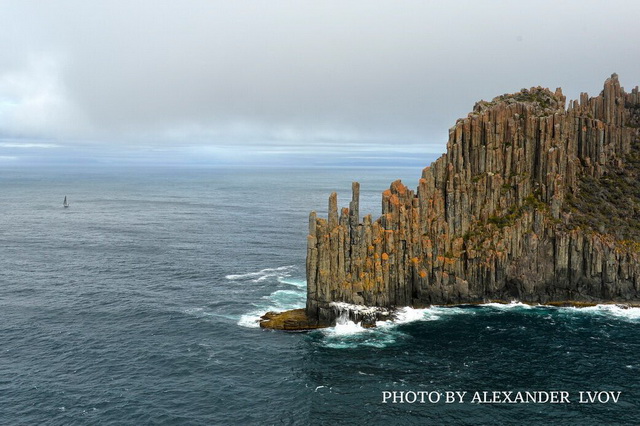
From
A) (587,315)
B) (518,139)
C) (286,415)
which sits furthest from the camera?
(518,139)

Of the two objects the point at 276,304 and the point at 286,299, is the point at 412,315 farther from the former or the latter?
the point at 276,304

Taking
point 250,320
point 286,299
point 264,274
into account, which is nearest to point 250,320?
point 250,320

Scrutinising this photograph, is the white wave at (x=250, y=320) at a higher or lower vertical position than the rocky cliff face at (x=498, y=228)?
lower

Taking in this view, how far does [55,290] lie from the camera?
12325cm

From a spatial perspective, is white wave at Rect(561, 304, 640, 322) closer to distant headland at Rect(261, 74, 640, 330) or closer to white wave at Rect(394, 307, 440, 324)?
distant headland at Rect(261, 74, 640, 330)

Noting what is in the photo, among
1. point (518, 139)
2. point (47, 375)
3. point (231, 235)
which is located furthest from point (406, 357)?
point (231, 235)

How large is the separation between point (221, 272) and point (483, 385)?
79.5 meters

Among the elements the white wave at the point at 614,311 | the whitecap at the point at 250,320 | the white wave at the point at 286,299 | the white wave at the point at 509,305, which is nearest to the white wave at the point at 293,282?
the white wave at the point at 286,299

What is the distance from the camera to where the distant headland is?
108250 mm

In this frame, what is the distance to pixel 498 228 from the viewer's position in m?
120

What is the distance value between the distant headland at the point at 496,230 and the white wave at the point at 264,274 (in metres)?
28.8

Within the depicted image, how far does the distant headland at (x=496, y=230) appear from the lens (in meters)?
108

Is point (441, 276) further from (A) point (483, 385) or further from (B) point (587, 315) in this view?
(A) point (483, 385)

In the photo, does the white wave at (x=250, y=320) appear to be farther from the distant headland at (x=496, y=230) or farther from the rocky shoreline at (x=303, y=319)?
the distant headland at (x=496, y=230)
